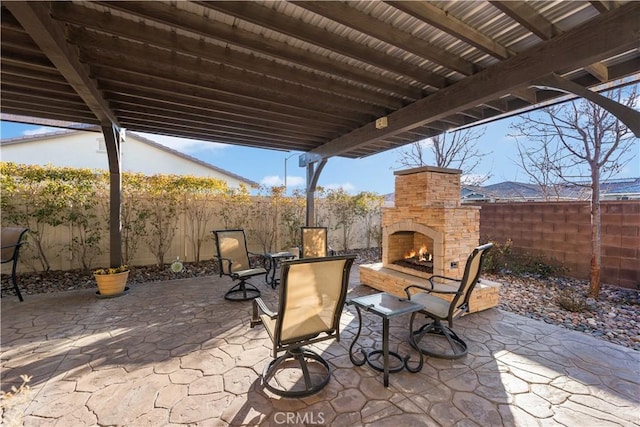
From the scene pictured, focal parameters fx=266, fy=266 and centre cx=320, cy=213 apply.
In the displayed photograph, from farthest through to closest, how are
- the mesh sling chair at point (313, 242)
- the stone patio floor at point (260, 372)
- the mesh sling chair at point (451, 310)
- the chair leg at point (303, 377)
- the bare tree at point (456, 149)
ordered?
the bare tree at point (456, 149)
the mesh sling chair at point (313, 242)
the mesh sling chair at point (451, 310)
the chair leg at point (303, 377)
the stone patio floor at point (260, 372)

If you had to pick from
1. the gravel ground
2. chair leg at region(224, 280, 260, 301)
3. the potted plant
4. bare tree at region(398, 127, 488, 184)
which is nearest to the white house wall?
the gravel ground

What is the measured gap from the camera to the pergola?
2.12 metres

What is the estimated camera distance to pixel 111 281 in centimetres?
432

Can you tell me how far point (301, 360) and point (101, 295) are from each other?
13.1 ft

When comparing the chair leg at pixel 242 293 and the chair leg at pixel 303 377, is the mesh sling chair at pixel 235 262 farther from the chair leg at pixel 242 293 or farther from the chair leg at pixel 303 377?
the chair leg at pixel 303 377

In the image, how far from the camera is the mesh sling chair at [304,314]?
6.48 feet

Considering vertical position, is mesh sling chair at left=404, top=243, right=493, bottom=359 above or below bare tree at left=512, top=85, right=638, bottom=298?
below

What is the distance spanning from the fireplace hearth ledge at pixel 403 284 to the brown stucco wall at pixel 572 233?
2.12m

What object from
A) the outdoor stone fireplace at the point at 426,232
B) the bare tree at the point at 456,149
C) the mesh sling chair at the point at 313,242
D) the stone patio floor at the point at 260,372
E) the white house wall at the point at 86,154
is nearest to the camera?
the stone patio floor at the point at 260,372

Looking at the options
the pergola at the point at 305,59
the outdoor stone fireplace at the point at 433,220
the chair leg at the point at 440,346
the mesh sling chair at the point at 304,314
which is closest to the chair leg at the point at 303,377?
the mesh sling chair at the point at 304,314

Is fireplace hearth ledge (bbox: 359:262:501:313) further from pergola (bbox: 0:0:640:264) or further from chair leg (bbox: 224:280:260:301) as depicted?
pergola (bbox: 0:0:640:264)

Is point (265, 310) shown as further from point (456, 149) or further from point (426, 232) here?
point (456, 149)

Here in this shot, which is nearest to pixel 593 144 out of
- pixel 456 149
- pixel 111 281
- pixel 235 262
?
pixel 456 149

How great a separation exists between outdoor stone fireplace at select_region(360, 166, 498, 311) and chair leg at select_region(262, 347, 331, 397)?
2.14 meters
